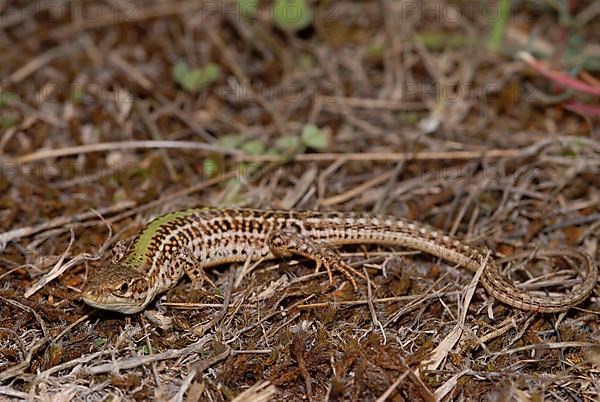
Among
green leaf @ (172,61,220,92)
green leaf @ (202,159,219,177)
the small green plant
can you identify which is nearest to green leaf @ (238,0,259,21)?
green leaf @ (172,61,220,92)

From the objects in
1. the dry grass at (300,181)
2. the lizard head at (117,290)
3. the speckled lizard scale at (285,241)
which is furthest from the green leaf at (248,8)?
the lizard head at (117,290)

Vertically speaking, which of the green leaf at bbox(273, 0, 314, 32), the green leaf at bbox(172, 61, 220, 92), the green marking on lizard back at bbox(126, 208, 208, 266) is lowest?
the green marking on lizard back at bbox(126, 208, 208, 266)

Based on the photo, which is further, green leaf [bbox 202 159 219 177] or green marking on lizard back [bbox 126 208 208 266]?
green leaf [bbox 202 159 219 177]

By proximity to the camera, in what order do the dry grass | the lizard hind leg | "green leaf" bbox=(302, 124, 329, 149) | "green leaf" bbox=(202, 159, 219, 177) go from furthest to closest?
1. "green leaf" bbox=(302, 124, 329, 149)
2. "green leaf" bbox=(202, 159, 219, 177)
3. the lizard hind leg
4. the dry grass

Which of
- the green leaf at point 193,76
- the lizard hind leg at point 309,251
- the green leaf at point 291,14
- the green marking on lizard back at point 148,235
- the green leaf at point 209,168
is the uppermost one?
the green leaf at point 291,14

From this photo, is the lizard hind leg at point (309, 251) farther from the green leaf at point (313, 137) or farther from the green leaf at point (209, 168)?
the green leaf at point (313, 137)

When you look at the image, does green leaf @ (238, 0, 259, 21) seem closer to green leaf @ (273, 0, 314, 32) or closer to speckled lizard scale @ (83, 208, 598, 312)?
green leaf @ (273, 0, 314, 32)

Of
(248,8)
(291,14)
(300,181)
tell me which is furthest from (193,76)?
(300,181)
